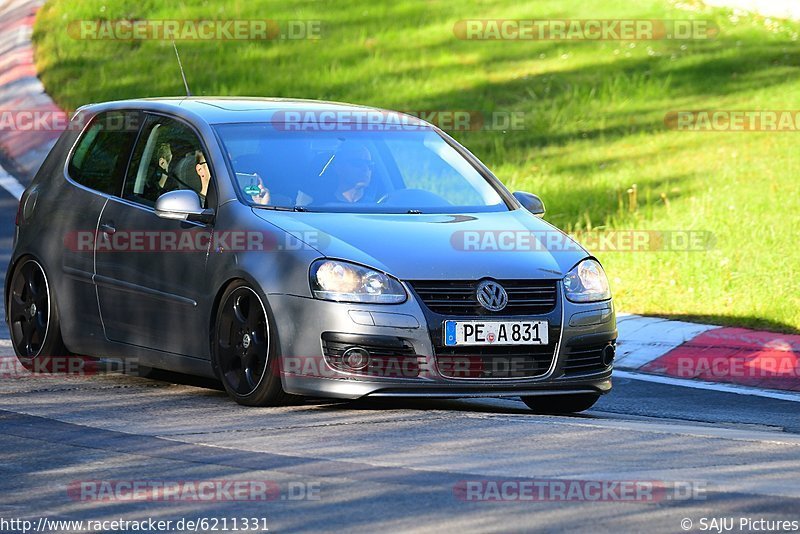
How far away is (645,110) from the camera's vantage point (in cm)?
2103

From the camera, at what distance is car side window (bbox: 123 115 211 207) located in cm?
909

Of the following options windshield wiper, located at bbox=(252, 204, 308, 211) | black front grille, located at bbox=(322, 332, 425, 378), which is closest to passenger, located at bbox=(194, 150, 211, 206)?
windshield wiper, located at bbox=(252, 204, 308, 211)

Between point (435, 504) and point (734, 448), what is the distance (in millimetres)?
1705

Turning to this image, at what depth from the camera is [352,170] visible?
9.11 meters

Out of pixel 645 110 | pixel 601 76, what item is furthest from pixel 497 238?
pixel 601 76

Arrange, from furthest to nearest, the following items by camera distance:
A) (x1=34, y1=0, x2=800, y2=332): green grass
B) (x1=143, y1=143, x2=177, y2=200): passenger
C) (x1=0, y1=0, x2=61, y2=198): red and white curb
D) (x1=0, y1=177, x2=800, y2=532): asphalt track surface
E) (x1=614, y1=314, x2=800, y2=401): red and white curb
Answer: (x1=0, y1=0, x2=61, y2=198): red and white curb
(x1=34, y1=0, x2=800, y2=332): green grass
(x1=614, y1=314, x2=800, y2=401): red and white curb
(x1=143, y1=143, x2=177, y2=200): passenger
(x1=0, y1=177, x2=800, y2=532): asphalt track surface

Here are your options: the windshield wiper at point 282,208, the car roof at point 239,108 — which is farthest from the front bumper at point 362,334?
the car roof at point 239,108

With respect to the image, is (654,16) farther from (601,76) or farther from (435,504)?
(435,504)

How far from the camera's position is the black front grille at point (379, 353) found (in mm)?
8062

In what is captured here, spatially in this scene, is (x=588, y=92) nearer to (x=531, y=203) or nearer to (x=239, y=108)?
(x=531, y=203)

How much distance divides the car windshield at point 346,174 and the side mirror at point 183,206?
0.77 feet

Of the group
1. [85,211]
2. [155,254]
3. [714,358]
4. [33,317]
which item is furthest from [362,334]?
[714,358]

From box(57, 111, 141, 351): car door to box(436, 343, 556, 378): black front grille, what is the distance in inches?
89.7

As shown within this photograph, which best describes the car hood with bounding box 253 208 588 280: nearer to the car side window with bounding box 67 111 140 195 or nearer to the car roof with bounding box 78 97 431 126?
the car roof with bounding box 78 97 431 126
